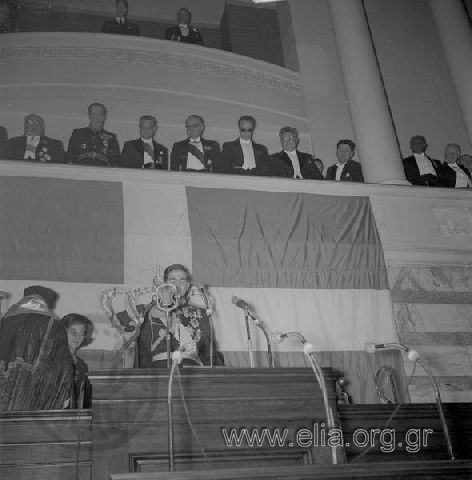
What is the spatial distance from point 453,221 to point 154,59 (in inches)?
161

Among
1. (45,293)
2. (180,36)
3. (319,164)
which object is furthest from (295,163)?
(45,293)

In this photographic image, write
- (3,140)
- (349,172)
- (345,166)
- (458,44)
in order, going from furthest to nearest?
(458,44) < (345,166) < (349,172) < (3,140)

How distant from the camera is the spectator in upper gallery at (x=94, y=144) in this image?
6.51 metres

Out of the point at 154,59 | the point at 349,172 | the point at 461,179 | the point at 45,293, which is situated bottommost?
the point at 45,293

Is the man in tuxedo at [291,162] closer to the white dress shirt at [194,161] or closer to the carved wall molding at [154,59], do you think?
the white dress shirt at [194,161]

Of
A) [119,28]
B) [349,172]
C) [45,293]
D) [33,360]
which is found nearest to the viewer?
[33,360]

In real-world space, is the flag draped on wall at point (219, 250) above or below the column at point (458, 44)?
below

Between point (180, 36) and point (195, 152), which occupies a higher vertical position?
point (180, 36)

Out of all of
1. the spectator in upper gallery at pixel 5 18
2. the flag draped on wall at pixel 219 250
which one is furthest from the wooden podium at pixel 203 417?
the spectator in upper gallery at pixel 5 18

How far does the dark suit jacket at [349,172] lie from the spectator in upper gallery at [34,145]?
9.98 feet

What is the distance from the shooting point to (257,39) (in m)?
8.92

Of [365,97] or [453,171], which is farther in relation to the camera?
[365,97]

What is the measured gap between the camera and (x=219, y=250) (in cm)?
585

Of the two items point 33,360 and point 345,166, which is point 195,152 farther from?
point 33,360
